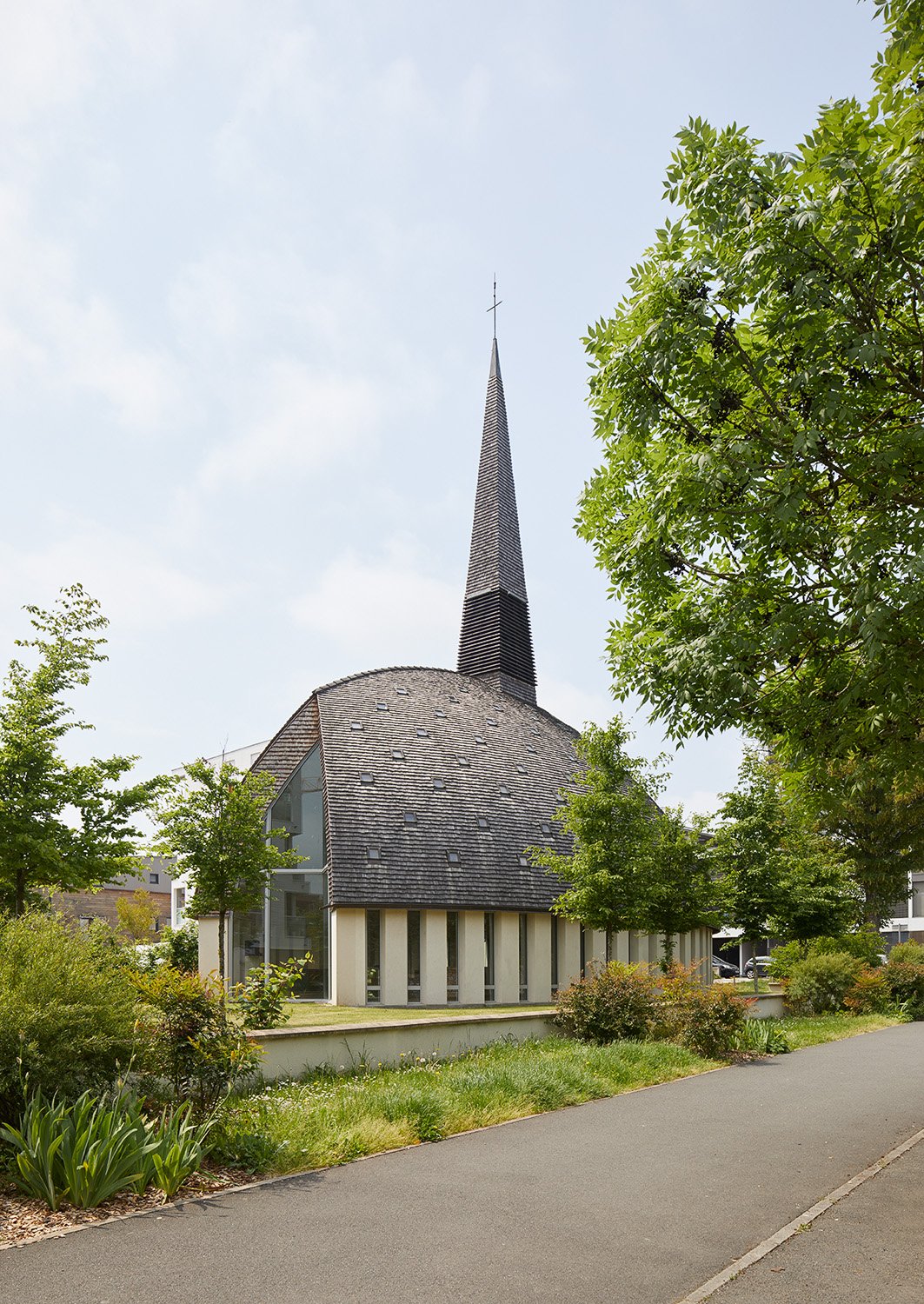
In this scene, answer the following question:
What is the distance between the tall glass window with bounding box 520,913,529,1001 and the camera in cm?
2797

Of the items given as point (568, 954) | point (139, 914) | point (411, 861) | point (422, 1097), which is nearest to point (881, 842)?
Result: point (568, 954)

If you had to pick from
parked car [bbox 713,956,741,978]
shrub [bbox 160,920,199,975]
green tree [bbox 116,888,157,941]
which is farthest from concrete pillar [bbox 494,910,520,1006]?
green tree [bbox 116,888,157,941]

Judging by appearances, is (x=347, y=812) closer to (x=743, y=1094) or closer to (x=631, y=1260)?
(x=743, y=1094)

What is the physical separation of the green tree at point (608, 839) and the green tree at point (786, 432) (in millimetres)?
13997

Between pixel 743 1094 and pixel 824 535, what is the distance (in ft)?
28.2

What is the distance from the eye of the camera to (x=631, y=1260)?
668cm

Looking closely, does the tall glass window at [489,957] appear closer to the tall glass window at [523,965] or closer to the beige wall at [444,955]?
the beige wall at [444,955]

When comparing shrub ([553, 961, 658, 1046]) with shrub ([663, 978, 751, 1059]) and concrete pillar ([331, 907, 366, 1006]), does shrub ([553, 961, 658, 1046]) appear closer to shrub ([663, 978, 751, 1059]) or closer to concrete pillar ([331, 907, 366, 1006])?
shrub ([663, 978, 751, 1059])

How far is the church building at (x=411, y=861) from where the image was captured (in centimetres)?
2580

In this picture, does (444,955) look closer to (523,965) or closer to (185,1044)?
(523,965)

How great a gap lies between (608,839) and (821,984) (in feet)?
27.5

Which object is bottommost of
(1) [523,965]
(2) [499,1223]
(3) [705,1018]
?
(1) [523,965]

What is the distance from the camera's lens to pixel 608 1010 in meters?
17.6

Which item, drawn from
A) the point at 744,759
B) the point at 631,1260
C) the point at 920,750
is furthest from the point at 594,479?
the point at 744,759
